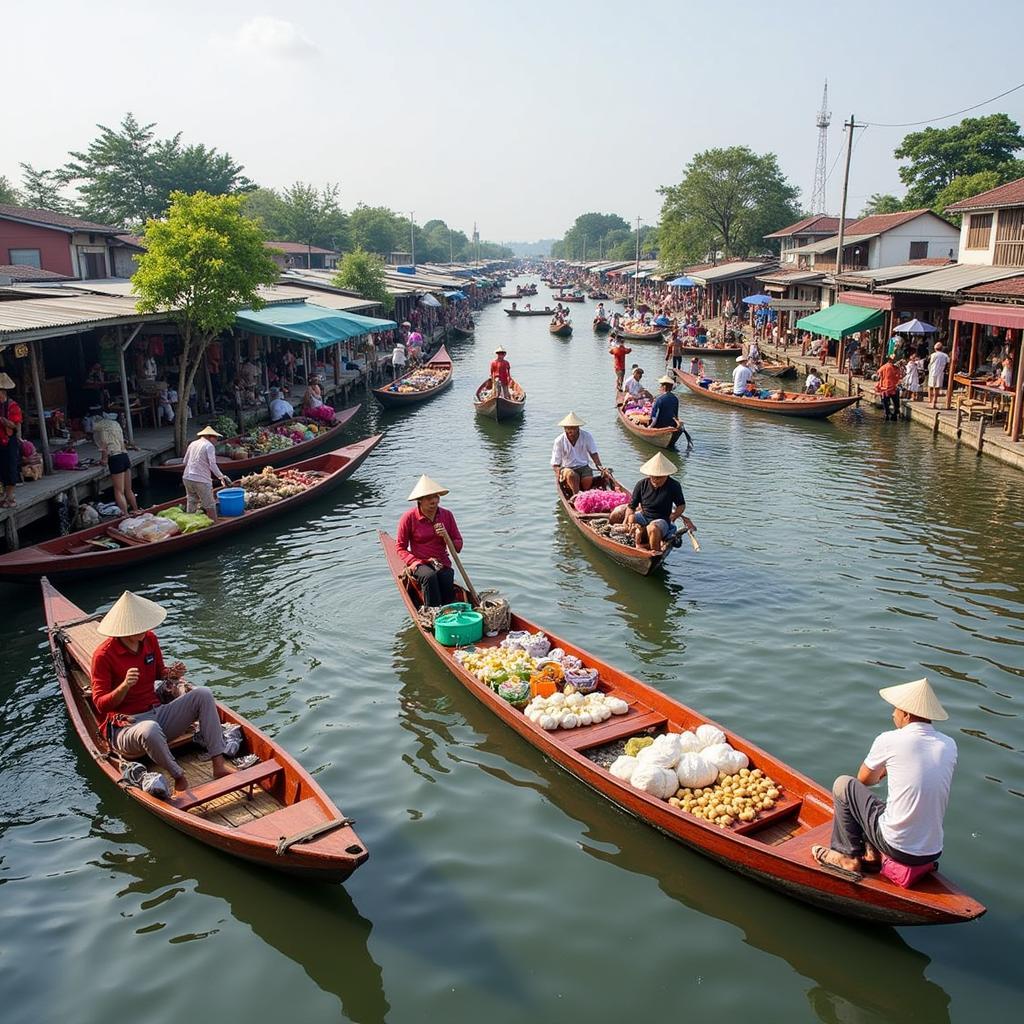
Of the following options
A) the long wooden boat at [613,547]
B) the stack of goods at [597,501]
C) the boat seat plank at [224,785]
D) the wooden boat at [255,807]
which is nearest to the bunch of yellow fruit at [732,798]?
the wooden boat at [255,807]

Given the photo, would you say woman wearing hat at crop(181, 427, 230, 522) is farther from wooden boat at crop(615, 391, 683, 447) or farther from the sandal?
the sandal

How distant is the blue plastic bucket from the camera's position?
14.5 metres

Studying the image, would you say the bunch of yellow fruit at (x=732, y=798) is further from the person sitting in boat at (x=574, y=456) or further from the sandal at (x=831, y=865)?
the person sitting in boat at (x=574, y=456)

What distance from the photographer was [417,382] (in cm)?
3052

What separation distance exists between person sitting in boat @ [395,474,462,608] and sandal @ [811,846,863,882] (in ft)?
17.3

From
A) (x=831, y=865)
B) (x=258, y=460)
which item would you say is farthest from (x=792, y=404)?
(x=831, y=865)

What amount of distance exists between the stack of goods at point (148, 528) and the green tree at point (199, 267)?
508 centimetres

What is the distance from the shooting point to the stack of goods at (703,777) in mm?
6579

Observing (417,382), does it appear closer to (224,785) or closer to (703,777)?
(224,785)

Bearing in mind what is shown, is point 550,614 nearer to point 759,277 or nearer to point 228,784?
point 228,784

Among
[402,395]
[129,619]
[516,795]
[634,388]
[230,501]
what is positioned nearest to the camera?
[129,619]

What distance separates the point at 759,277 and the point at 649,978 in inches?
1688

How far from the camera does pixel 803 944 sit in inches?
232

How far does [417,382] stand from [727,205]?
130 feet
